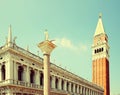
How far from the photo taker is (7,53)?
28.3m

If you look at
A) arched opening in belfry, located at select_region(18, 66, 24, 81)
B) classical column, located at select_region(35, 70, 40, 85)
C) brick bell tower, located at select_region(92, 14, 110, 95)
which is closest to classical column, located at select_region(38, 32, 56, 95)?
arched opening in belfry, located at select_region(18, 66, 24, 81)

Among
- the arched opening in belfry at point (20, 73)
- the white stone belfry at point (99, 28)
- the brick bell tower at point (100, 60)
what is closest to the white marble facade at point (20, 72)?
the arched opening in belfry at point (20, 73)

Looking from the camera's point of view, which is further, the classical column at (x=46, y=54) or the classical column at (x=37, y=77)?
the classical column at (x=37, y=77)

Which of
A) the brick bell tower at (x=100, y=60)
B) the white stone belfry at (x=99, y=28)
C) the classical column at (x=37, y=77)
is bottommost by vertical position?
the classical column at (x=37, y=77)

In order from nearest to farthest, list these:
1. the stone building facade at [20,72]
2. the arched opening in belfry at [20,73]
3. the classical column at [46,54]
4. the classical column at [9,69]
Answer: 1. the classical column at [46,54]
2. the classical column at [9,69]
3. the stone building facade at [20,72]
4. the arched opening in belfry at [20,73]

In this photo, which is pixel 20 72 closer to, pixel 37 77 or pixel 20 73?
pixel 20 73

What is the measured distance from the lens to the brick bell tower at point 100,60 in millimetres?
70375

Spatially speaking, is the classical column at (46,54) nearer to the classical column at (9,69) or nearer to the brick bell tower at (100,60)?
the classical column at (9,69)

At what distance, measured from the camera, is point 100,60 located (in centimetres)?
7131

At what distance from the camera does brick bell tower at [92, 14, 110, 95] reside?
231ft

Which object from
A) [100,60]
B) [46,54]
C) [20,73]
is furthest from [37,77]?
[100,60]

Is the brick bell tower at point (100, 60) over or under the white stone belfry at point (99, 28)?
under

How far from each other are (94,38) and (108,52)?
7007 millimetres

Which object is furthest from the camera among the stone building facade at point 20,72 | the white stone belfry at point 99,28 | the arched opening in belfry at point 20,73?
the white stone belfry at point 99,28
